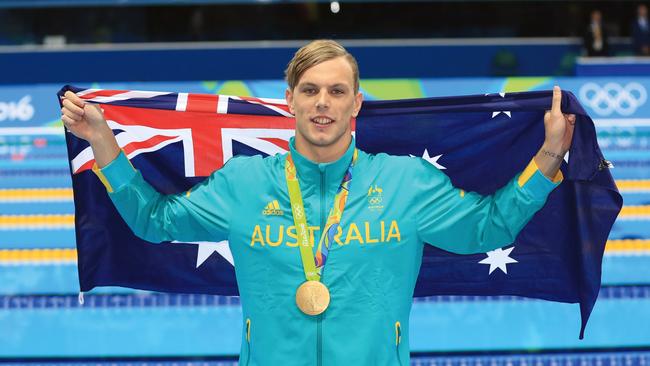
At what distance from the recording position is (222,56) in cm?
1345

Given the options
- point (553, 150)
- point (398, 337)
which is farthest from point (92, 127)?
point (553, 150)

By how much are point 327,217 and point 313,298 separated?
186 millimetres

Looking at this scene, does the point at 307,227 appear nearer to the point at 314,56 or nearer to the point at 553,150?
the point at 314,56

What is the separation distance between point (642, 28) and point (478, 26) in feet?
9.90

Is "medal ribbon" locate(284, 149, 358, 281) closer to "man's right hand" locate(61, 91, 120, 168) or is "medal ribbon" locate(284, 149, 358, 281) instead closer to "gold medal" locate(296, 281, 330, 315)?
"gold medal" locate(296, 281, 330, 315)

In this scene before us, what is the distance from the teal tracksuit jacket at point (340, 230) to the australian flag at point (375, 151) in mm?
531

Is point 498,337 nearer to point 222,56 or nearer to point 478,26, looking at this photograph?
point 222,56

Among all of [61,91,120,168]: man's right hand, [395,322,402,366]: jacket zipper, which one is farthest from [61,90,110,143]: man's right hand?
[395,322,402,366]: jacket zipper

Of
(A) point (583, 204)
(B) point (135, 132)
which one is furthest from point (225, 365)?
(A) point (583, 204)

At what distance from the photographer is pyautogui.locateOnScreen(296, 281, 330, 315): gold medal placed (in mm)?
1810

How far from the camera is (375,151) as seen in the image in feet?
8.70

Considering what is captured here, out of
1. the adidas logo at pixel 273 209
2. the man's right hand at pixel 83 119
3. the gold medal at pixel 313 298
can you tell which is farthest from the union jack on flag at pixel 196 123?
the gold medal at pixel 313 298

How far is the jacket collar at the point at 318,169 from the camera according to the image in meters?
1.88

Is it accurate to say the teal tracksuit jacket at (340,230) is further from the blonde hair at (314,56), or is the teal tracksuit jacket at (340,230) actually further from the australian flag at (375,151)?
the australian flag at (375,151)
